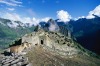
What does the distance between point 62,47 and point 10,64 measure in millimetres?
62553

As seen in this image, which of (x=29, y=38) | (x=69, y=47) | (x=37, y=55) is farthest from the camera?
(x=69, y=47)

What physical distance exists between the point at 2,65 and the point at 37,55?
1806 cm

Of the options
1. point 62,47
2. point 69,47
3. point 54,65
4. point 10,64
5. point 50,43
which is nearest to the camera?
point 10,64

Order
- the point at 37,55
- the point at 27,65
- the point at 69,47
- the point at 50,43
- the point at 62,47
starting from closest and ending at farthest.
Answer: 1. the point at 27,65
2. the point at 37,55
3. the point at 50,43
4. the point at 62,47
5. the point at 69,47

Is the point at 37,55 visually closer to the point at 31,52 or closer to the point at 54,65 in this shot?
the point at 31,52

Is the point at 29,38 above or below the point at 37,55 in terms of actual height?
above

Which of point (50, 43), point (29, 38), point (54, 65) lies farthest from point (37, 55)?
point (50, 43)

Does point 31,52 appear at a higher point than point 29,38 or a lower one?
lower

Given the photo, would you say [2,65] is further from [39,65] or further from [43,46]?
[43,46]

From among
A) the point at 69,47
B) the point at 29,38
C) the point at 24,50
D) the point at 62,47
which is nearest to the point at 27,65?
the point at 24,50

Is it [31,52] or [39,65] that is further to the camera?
[31,52]

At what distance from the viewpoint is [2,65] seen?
246ft

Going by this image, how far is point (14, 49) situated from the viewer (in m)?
93.7

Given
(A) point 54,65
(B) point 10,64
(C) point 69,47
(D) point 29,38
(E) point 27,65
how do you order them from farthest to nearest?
(C) point 69,47 < (D) point 29,38 < (A) point 54,65 < (B) point 10,64 < (E) point 27,65
